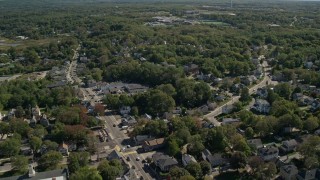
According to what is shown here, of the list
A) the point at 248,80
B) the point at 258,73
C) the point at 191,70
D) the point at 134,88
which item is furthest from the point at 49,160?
the point at 258,73

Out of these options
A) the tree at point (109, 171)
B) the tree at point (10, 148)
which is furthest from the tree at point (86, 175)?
the tree at point (10, 148)

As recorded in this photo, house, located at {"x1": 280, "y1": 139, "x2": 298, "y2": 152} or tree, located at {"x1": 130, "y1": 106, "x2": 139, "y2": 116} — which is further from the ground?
tree, located at {"x1": 130, "y1": 106, "x2": 139, "y2": 116}

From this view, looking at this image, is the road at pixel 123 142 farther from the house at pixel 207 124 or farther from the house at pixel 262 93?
the house at pixel 262 93

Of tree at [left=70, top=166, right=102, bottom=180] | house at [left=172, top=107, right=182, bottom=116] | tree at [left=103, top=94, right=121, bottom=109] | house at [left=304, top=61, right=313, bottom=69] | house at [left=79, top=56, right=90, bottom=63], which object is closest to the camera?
tree at [left=70, top=166, right=102, bottom=180]

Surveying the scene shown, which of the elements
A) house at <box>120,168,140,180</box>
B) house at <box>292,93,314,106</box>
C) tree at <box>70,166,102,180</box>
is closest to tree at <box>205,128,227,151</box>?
house at <box>120,168,140,180</box>

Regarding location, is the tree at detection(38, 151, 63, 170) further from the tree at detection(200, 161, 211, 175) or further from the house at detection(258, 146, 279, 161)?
the house at detection(258, 146, 279, 161)

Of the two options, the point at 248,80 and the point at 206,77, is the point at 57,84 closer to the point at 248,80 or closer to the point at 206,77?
the point at 206,77
